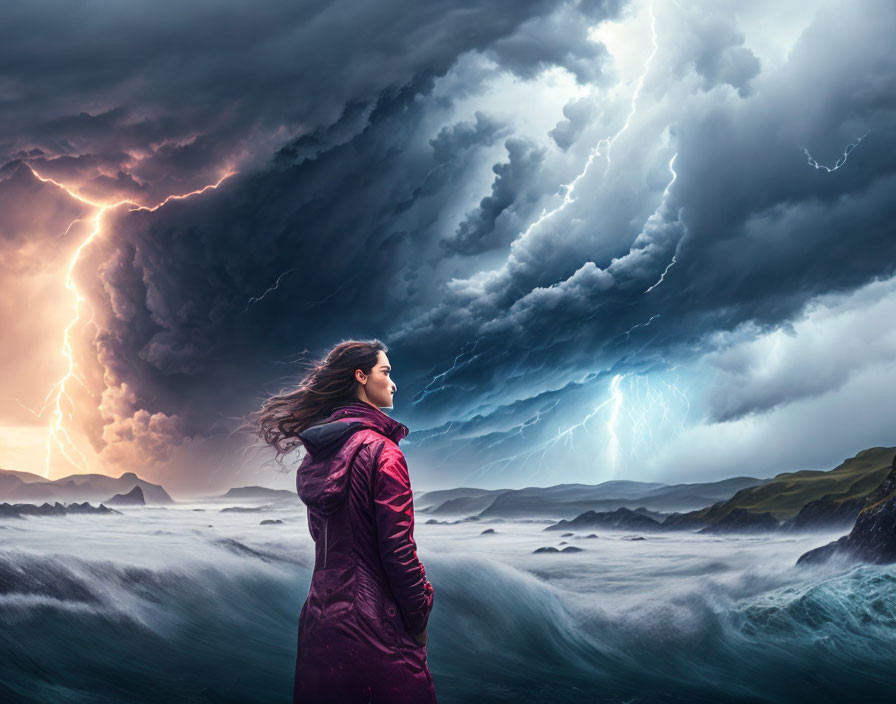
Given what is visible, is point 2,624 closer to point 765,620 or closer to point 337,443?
point 337,443

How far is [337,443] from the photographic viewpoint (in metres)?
2.06

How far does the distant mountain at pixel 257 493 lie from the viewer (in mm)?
6591

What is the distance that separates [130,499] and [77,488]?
1.40ft

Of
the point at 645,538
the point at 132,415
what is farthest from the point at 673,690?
the point at 132,415

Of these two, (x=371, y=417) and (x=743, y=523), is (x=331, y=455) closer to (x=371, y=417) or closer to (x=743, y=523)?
(x=371, y=417)

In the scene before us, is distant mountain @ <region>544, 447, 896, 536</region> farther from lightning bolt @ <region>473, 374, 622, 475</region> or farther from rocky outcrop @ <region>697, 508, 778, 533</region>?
lightning bolt @ <region>473, 374, 622, 475</region>

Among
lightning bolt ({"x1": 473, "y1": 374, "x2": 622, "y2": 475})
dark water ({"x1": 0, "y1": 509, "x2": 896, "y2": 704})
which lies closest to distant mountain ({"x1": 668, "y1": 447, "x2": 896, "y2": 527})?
dark water ({"x1": 0, "y1": 509, "x2": 896, "y2": 704})

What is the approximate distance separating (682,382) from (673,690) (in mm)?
2545

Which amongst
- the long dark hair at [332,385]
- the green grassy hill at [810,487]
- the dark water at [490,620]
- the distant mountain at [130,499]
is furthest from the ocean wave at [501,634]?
the long dark hair at [332,385]

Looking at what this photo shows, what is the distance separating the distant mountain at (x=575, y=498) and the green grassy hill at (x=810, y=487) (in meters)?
0.10

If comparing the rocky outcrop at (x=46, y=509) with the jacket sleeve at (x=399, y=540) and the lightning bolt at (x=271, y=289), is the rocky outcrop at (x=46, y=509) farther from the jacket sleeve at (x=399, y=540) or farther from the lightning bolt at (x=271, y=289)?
the jacket sleeve at (x=399, y=540)

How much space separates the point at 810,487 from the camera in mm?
5691

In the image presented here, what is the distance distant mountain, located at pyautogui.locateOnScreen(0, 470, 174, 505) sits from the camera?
589 centimetres

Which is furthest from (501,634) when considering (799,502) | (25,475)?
(25,475)
